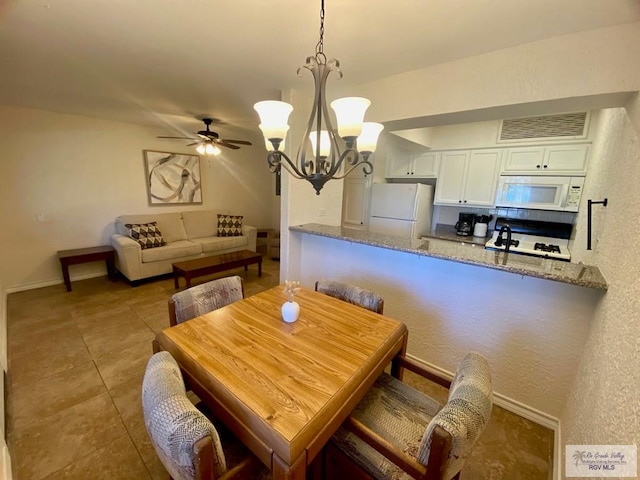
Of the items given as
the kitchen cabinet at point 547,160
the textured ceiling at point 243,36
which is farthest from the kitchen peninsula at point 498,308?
the kitchen cabinet at point 547,160

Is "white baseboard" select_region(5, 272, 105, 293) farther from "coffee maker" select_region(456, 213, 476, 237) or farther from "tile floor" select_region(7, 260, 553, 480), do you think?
"coffee maker" select_region(456, 213, 476, 237)

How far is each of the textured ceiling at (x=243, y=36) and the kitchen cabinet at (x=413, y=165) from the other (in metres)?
2.20

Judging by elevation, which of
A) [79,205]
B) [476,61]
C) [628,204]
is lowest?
[79,205]

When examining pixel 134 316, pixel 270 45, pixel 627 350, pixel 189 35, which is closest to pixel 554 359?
pixel 627 350

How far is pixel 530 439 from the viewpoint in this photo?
5.13 ft

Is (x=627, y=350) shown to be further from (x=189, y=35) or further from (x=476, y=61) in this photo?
(x=189, y=35)

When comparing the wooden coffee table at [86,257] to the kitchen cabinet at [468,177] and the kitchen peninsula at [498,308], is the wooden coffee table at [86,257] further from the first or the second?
the kitchen cabinet at [468,177]

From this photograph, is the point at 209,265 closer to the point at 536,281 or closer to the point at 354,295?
the point at 354,295

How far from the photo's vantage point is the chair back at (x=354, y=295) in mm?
1662

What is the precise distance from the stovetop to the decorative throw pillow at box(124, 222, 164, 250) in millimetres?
4550

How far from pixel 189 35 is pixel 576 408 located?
2964 millimetres

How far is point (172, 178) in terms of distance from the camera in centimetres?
448

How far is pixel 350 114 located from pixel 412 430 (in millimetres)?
1402

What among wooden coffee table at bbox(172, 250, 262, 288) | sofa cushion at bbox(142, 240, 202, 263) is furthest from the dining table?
sofa cushion at bbox(142, 240, 202, 263)
